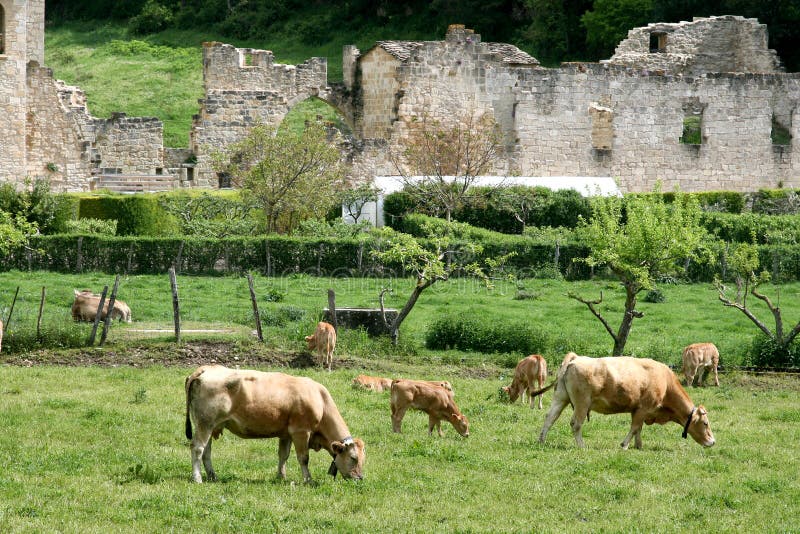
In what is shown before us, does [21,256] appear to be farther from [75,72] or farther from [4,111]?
[75,72]

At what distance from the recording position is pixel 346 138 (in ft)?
142

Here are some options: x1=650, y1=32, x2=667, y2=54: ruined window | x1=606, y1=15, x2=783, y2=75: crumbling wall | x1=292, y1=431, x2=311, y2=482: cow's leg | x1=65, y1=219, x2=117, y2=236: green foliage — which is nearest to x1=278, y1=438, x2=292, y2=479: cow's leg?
x1=292, y1=431, x2=311, y2=482: cow's leg

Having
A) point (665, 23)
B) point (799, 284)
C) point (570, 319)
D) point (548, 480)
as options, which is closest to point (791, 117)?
point (665, 23)

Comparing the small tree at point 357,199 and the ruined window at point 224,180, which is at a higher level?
the ruined window at point 224,180

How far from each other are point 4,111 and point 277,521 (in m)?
33.0

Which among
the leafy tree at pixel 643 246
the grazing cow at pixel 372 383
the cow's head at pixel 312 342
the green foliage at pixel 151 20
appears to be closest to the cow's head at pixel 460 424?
the grazing cow at pixel 372 383

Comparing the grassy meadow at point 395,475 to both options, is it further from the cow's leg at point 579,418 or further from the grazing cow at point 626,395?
the grazing cow at point 626,395

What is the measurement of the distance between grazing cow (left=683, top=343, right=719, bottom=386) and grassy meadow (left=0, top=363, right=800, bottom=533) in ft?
8.30

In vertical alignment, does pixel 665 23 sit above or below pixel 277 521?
above

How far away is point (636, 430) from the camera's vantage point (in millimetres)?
15664

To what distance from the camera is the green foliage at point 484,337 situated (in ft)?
76.7

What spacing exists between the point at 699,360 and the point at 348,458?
9887mm

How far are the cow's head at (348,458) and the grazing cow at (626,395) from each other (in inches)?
Result: 132

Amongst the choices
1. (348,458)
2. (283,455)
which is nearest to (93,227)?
(283,455)
